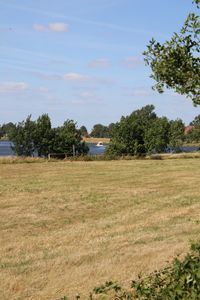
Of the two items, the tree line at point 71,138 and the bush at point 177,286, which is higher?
the tree line at point 71,138

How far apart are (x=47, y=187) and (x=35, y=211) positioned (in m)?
5.65

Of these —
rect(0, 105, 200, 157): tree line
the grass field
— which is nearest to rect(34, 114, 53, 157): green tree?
rect(0, 105, 200, 157): tree line

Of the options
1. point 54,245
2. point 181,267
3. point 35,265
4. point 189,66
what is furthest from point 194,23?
point 54,245

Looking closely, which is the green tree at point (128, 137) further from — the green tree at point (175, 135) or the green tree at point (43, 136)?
the green tree at point (175, 135)

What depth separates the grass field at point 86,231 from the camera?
7133 mm

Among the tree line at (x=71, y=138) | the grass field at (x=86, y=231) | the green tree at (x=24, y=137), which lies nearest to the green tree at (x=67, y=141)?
the tree line at (x=71, y=138)

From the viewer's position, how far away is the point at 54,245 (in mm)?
9234

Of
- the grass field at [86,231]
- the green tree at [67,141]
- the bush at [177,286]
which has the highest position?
the green tree at [67,141]

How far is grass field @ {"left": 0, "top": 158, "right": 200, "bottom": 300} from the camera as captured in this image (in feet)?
23.4

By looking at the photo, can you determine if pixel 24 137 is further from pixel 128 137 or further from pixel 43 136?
pixel 128 137

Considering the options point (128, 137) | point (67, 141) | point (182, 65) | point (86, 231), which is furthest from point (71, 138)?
point (182, 65)

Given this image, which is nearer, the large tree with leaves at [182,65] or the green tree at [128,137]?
the large tree with leaves at [182,65]

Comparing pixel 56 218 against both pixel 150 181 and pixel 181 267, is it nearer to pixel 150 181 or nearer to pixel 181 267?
pixel 181 267

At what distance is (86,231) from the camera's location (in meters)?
10.5
